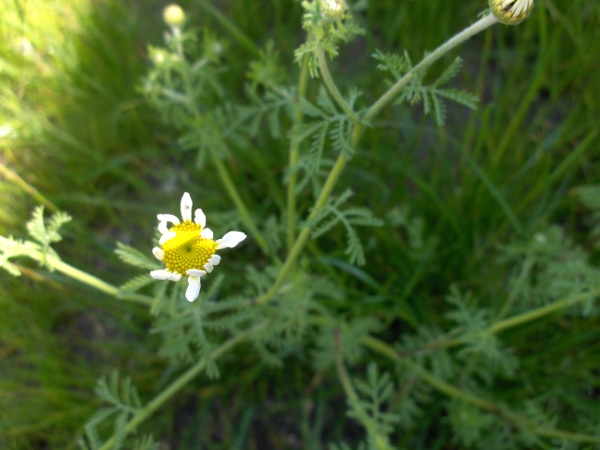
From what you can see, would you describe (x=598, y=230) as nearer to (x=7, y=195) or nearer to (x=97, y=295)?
(x=97, y=295)

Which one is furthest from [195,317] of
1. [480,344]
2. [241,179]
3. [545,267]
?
[545,267]

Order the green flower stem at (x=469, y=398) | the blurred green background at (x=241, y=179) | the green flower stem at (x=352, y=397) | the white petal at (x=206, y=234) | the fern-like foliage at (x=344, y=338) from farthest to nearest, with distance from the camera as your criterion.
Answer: the blurred green background at (x=241, y=179) < the fern-like foliage at (x=344, y=338) < the green flower stem at (x=469, y=398) < the green flower stem at (x=352, y=397) < the white petal at (x=206, y=234)

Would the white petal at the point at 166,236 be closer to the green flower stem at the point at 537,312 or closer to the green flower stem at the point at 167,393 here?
the green flower stem at the point at 167,393

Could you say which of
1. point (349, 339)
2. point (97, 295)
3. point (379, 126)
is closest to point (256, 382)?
point (349, 339)

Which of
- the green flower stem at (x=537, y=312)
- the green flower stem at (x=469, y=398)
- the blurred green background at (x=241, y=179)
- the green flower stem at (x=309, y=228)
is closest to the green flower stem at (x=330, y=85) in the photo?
the green flower stem at (x=309, y=228)

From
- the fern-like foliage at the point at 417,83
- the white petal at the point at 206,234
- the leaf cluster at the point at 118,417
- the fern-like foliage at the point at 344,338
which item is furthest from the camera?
the fern-like foliage at the point at 344,338

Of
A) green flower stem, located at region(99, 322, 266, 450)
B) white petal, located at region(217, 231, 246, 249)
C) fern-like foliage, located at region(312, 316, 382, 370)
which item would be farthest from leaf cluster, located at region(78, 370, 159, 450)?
fern-like foliage, located at region(312, 316, 382, 370)
